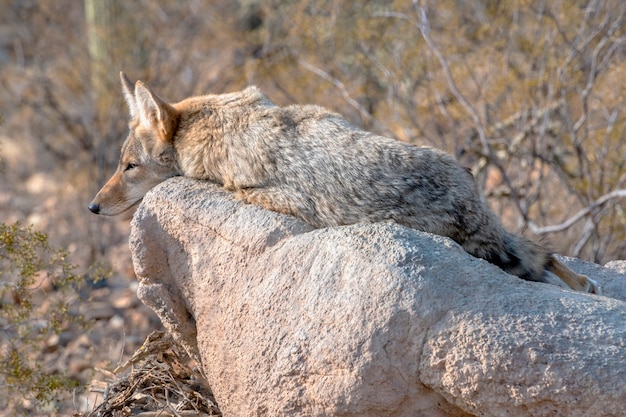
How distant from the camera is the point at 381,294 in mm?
3961

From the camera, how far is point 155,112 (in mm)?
5758

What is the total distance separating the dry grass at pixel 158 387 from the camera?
207 inches

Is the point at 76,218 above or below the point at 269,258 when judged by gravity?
below

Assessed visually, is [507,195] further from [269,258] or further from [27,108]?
[27,108]

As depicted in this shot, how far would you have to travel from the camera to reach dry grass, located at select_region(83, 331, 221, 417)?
5.25 metres

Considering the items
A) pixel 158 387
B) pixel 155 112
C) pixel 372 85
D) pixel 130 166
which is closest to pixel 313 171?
pixel 155 112

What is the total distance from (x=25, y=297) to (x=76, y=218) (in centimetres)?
786

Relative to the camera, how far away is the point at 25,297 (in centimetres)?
667

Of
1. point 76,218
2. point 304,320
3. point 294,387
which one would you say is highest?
Result: point 304,320

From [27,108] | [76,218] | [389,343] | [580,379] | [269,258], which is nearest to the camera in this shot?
[580,379]

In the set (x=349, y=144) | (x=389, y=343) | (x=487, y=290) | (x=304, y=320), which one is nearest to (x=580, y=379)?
(x=487, y=290)

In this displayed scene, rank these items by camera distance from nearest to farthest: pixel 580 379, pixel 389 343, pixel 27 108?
pixel 580 379
pixel 389 343
pixel 27 108

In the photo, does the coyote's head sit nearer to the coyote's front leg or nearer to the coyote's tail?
the coyote's tail

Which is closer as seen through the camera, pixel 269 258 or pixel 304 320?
pixel 304 320
